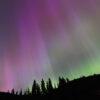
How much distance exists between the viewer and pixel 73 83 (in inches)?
1108

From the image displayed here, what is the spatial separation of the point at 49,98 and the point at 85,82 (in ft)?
21.8

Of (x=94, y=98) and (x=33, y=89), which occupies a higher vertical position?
(x=33, y=89)

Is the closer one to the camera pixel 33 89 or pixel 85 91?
pixel 85 91

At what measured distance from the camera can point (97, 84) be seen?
2620cm

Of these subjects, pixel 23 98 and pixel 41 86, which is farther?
pixel 41 86

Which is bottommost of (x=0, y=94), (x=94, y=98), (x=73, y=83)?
(x=94, y=98)

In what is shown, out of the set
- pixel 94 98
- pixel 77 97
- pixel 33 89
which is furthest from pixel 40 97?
pixel 33 89

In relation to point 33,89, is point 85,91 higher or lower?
lower

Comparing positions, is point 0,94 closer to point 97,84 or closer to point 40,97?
point 40,97

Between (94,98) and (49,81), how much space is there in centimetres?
7697

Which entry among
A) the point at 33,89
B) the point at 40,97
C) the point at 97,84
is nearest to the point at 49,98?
the point at 40,97

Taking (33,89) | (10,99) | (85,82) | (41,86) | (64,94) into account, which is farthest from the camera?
(41,86)

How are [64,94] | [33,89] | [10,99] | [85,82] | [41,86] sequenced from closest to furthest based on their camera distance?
1. [10,99]
2. [64,94]
3. [85,82]
4. [33,89]
5. [41,86]

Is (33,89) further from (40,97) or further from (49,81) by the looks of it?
(40,97)
